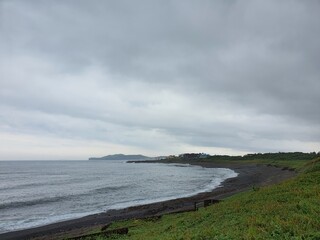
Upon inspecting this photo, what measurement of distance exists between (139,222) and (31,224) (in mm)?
13532

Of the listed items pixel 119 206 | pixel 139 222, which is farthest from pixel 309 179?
pixel 119 206

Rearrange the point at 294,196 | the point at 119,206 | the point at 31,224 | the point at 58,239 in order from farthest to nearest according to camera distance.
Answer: the point at 119,206 < the point at 31,224 < the point at 58,239 < the point at 294,196

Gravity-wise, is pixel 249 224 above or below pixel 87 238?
above

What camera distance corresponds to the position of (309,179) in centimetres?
2686

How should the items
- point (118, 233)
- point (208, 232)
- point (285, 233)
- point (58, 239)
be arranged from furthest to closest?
point (58, 239)
point (118, 233)
point (208, 232)
point (285, 233)

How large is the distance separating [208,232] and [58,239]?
1609 centimetres

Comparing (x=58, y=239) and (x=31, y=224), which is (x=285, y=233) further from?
(x=31, y=224)

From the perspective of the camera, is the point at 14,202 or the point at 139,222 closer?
the point at 139,222

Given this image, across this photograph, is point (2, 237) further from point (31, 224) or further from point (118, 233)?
point (118, 233)

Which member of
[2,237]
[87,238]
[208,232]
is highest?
[208,232]

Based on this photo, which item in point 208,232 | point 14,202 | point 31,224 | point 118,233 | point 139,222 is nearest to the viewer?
point 208,232

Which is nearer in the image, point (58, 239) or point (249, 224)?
point (249, 224)

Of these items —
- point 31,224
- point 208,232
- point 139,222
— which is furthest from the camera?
point 31,224

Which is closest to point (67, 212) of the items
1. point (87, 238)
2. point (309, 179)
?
point (87, 238)
